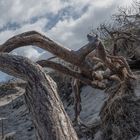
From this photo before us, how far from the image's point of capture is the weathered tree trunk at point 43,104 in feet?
9.10

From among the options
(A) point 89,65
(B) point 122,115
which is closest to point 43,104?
(A) point 89,65

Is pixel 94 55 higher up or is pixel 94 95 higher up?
pixel 94 95

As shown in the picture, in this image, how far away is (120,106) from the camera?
732 cm

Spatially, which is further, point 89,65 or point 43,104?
point 89,65

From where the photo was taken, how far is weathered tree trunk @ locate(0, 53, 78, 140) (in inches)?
109

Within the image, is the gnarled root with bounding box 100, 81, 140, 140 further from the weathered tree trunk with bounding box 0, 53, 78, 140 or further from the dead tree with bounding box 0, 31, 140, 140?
the weathered tree trunk with bounding box 0, 53, 78, 140

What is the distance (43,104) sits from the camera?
2924mm

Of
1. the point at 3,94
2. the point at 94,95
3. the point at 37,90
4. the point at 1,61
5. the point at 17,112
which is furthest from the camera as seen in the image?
the point at 3,94

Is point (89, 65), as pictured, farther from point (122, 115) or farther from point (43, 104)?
point (43, 104)

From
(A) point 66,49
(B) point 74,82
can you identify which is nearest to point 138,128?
(B) point 74,82

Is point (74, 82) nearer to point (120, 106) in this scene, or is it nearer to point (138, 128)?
point (120, 106)

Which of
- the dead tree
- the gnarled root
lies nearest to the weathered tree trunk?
the dead tree

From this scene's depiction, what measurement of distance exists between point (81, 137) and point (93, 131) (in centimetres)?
38

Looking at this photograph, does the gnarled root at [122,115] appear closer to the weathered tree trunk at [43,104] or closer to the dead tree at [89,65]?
the dead tree at [89,65]
